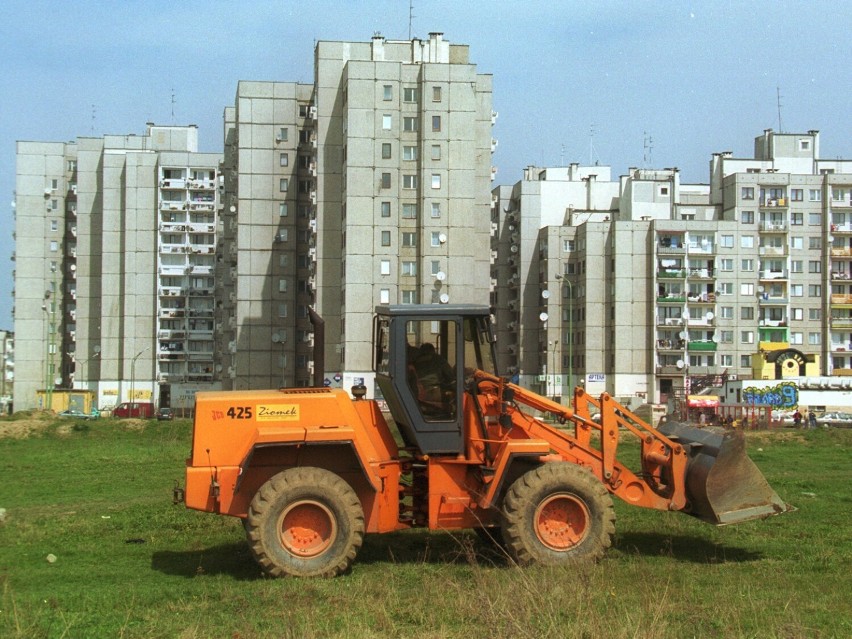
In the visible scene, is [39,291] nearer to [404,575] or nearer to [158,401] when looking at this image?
[158,401]

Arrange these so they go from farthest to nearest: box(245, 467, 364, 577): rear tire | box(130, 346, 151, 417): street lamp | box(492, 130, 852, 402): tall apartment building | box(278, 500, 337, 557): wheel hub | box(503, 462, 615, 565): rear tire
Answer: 1. box(130, 346, 151, 417): street lamp
2. box(492, 130, 852, 402): tall apartment building
3. box(503, 462, 615, 565): rear tire
4. box(278, 500, 337, 557): wheel hub
5. box(245, 467, 364, 577): rear tire

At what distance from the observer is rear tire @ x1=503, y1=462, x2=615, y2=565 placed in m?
13.2

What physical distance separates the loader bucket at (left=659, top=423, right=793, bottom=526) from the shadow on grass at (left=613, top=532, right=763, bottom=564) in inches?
22.6

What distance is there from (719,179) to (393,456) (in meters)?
104

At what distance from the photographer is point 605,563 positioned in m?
13.4

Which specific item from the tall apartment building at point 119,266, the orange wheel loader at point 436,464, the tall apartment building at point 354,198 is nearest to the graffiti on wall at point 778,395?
the tall apartment building at point 354,198

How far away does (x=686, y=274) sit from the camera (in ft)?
334

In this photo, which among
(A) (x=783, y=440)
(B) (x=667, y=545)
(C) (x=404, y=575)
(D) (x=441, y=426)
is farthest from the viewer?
(A) (x=783, y=440)

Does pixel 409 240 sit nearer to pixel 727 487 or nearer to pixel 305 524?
pixel 727 487

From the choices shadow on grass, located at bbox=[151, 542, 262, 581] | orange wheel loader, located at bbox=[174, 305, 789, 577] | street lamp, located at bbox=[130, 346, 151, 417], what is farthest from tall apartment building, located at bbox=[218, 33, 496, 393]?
orange wheel loader, located at bbox=[174, 305, 789, 577]

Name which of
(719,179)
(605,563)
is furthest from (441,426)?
(719,179)

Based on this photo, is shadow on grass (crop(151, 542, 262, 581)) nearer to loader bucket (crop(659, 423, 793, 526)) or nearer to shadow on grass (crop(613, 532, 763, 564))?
shadow on grass (crop(613, 532, 763, 564))

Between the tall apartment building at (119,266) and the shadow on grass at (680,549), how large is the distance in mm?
106604

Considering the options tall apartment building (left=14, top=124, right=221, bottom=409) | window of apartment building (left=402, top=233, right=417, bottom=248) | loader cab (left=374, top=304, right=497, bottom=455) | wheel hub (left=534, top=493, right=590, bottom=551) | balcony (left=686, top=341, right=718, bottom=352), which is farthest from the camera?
tall apartment building (left=14, top=124, right=221, bottom=409)
